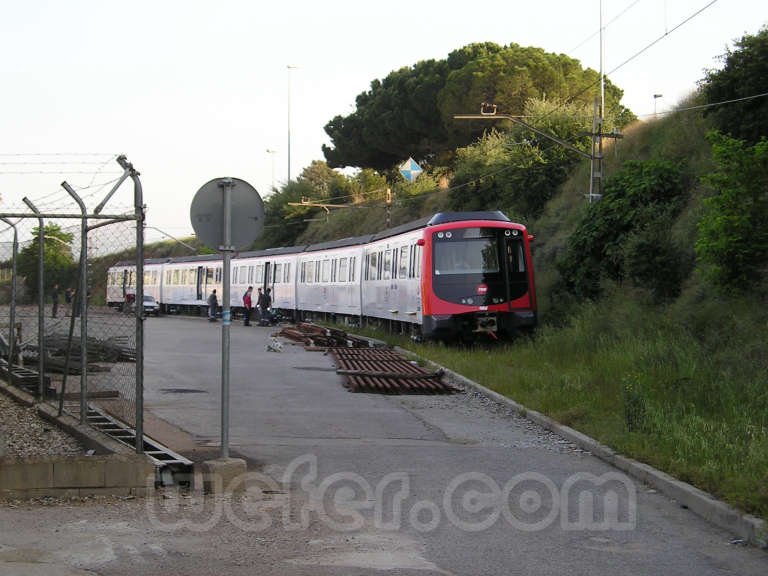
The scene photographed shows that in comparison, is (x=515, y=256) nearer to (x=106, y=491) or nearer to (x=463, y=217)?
(x=463, y=217)

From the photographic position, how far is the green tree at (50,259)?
1210cm

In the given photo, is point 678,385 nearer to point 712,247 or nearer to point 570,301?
point 712,247

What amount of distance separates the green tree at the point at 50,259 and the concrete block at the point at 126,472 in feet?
13.6

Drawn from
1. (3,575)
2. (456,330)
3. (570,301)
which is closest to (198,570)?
(3,575)

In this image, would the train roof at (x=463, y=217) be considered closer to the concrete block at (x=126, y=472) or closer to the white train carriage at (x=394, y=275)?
the white train carriage at (x=394, y=275)

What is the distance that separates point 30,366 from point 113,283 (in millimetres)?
7133

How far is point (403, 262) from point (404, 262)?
158 mm

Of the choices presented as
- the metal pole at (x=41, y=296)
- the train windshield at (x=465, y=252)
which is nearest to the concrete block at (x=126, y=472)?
the metal pole at (x=41, y=296)

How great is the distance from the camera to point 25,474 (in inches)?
306

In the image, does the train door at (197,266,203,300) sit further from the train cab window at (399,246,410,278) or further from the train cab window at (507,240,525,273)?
the train cab window at (507,240,525,273)

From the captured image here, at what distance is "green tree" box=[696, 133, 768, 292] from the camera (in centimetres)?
1792

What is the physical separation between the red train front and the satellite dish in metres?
15.0

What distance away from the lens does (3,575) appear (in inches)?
221

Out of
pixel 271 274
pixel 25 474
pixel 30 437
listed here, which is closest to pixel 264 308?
pixel 271 274
